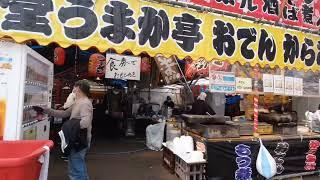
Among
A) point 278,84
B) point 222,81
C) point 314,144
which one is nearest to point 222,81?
point 222,81

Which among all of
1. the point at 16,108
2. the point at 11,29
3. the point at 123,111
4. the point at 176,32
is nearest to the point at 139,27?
the point at 176,32

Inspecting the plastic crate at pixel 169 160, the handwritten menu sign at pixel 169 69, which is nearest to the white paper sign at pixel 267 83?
the plastic crate at pixel 169 160

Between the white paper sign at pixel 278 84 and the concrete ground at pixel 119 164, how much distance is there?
3376 millimetres

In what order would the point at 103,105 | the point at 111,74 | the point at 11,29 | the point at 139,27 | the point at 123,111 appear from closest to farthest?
the point at 11,29 → the point at 139,27 → the point at 111,74 → the point at 123,111 → the point at 103,105

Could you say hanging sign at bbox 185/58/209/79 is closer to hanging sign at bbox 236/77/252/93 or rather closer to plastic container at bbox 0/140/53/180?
Answer: hanging sign at bbox 236/77/252/93

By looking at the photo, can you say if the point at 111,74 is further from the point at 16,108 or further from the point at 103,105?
the point at 103,105

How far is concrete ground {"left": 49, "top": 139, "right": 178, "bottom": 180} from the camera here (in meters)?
7.50

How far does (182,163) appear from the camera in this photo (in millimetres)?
6805

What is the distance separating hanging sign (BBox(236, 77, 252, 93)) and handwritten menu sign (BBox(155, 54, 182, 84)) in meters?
3.95

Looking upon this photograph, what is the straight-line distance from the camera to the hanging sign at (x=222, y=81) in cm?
664

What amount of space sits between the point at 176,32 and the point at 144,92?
14741 mm

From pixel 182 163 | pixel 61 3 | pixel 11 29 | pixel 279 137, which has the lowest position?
pixel 182 163

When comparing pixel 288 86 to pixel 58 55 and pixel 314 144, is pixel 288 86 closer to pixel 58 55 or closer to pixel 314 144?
pixel 314 144

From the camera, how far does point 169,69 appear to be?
425 inches
